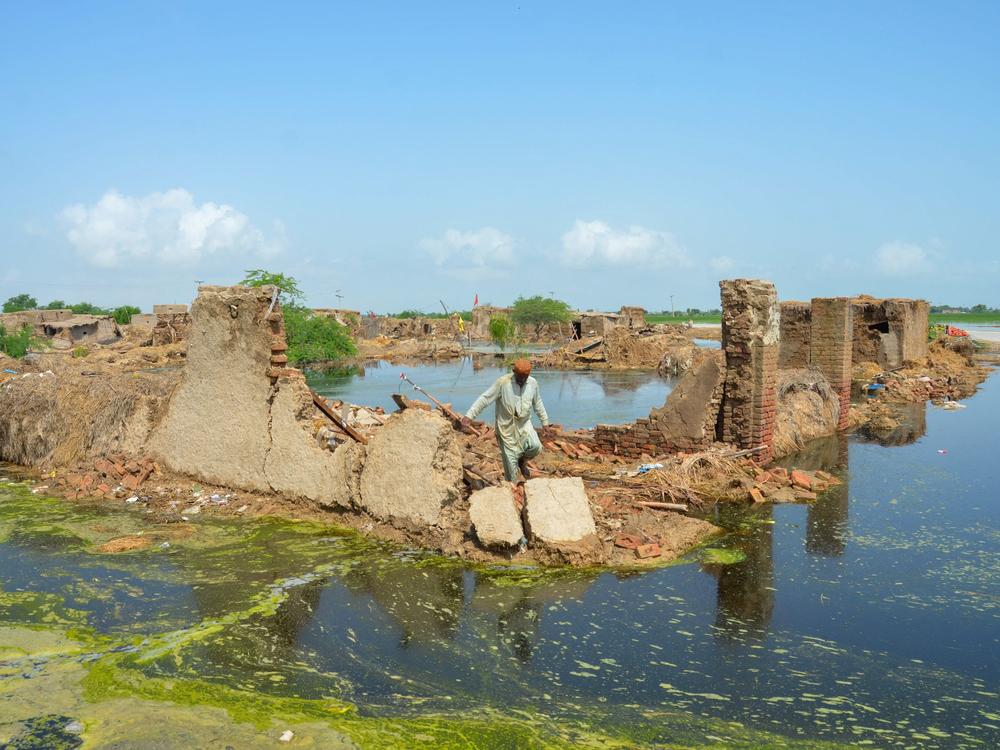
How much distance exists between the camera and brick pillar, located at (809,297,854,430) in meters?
15.1

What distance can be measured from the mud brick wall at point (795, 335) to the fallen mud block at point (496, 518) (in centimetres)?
1516

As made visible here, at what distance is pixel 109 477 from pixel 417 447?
4.86 metres

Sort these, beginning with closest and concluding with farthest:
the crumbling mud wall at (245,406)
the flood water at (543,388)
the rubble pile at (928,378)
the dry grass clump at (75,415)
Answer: the crumbling mud wall at (245,406) < the dry grass clump at (75,415) < the flood water at (543,388) < the rubble pile at (928,378)

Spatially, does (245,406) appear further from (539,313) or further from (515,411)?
(539,313)

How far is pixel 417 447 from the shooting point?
7.54 metres

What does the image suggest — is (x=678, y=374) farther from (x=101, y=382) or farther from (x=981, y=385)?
(x=101, y=382)

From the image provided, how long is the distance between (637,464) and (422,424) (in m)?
4.45

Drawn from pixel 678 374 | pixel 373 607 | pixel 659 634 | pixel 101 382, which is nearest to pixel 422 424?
pixel 373 607

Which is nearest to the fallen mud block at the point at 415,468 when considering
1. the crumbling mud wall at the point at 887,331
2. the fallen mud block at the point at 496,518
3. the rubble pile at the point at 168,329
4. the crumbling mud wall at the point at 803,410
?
the fallen mud block at the point at 496,518

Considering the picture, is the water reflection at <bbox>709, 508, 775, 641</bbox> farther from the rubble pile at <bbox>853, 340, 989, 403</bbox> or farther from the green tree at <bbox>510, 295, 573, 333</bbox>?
the green tree at <bbox>510, 295, 573, 333</bbox>

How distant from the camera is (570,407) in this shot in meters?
19.9

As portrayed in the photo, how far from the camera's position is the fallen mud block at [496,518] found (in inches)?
274

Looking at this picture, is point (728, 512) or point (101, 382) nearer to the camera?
point (728, 512)

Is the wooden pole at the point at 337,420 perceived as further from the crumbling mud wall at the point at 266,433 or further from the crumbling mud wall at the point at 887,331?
the crumbling mud wall at the point at 887,331
